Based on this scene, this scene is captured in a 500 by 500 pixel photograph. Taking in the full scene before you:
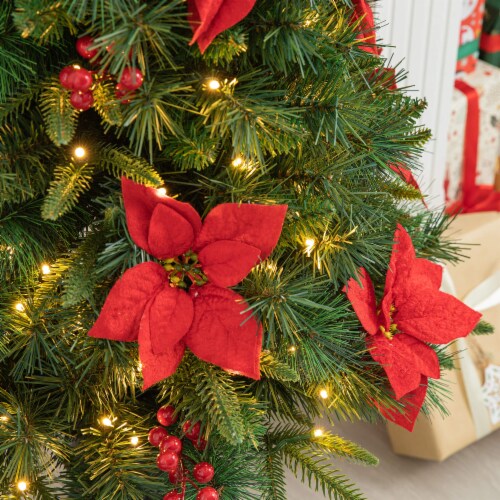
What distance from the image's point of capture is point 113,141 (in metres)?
0.50

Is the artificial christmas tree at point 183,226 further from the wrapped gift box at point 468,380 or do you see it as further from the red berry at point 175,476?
the wrapped gift box at point 468,380

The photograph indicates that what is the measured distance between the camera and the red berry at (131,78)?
0.39 meters

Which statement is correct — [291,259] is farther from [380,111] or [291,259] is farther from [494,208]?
[494,208]

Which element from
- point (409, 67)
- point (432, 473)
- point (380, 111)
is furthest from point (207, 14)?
point (432, 473)

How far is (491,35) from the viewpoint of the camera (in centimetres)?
133

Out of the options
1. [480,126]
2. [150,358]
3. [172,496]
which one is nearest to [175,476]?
[172,496]

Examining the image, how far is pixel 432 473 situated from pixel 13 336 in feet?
2.45

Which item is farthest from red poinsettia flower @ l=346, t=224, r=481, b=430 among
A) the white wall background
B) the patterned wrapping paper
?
the patterned wrapping paper

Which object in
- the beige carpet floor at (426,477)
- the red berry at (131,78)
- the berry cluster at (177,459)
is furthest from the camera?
the beige carpet floor at (426,477)

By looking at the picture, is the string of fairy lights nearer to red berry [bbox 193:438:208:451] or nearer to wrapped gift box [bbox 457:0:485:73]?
red berry [bbox 193:438:208:451]

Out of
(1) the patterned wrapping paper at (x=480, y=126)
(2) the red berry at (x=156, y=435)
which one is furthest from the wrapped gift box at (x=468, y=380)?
(2) the red berry at (x=156, y=435)

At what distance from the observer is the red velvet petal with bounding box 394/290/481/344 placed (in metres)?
0.56

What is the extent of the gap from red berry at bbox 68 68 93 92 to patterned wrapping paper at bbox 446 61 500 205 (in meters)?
0.95

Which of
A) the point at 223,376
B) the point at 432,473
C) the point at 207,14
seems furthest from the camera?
the point at 432,473
